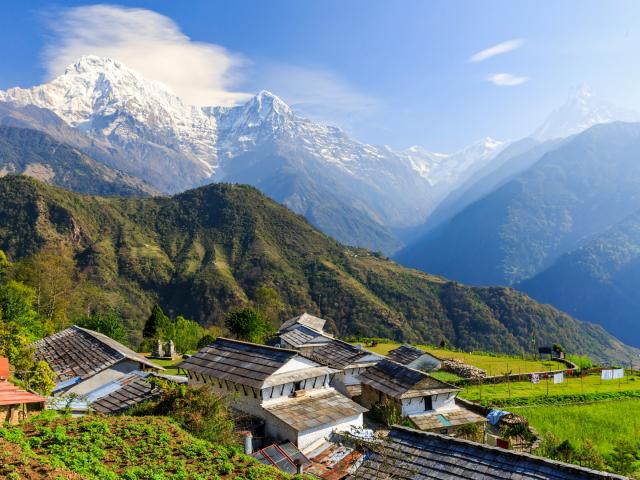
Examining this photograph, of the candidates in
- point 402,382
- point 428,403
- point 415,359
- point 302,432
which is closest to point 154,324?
point 415,359

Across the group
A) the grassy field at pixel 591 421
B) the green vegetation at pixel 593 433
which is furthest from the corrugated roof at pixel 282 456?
the grassy field at pixel 591 421

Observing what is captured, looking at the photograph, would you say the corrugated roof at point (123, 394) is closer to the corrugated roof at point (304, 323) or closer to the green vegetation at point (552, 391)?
the green vegetation at point (552, 391)

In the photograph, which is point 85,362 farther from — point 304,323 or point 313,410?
point 304,323

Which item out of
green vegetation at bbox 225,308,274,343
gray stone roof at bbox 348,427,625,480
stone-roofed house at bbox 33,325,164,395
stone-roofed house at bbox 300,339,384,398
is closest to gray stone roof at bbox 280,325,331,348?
green vegetation at bbox 225,308,274,343

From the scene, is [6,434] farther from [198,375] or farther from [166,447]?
[198,375]

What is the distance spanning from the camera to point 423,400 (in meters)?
30.4

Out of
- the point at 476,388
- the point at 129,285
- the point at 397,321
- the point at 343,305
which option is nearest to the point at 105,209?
the point at 129,285

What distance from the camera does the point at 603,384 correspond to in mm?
46750

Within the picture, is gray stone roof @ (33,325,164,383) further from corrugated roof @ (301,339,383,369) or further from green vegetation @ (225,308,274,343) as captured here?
green vegetation @ (225,308,274,343)

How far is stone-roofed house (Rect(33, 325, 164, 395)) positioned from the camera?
90.1 ft

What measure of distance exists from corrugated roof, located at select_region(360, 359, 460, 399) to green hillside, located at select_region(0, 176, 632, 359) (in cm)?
8574

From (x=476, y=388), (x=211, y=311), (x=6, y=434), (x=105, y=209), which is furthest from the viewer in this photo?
(x=105, y=209)

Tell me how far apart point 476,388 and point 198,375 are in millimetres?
27787

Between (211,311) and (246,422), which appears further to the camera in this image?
A: (211,311)
